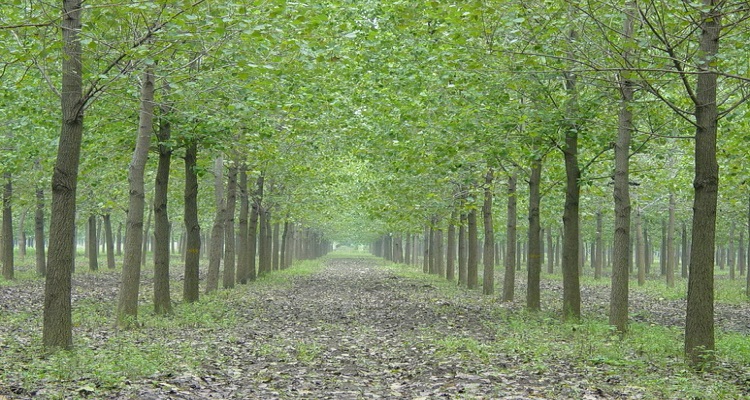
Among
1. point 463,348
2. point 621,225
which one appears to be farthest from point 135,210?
point 621,225

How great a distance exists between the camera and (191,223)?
63.6 ft

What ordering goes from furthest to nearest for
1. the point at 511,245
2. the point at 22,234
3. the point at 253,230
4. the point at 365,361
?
the point at 22,234 → the point at 253,230 → the point at 511,245 → the point at 365,361

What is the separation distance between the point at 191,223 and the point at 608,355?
12.5 metres

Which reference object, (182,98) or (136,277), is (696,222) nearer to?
A: (182,98)

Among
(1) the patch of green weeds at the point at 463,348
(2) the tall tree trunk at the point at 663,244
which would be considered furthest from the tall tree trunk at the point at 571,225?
(2) the tall tree trunk at the point at 663,244

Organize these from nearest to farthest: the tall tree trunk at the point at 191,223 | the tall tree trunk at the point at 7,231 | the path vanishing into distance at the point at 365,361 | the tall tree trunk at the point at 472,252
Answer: the path vanishing into distance at the point at 365,361, the tall tree trunk at the point at 191,223, the tall tree trunk at the point at 7,231, the tall tree trunk at the point at 472,252

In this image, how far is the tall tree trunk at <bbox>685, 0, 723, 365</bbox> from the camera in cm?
1027

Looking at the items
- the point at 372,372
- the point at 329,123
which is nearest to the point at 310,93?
the point at 329,123

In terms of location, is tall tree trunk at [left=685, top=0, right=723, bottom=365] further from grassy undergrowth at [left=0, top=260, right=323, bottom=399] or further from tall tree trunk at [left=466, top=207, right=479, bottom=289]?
tall tree trunk at [left=466, top=207, right=479, bottom=289]

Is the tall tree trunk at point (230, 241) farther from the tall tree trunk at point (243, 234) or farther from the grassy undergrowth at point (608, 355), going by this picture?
the grassy undergrowth at point (608, 355)

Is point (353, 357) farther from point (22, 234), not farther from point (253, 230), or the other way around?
point (22, 234)

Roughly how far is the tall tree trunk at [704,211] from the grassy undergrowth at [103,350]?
6.64 metres

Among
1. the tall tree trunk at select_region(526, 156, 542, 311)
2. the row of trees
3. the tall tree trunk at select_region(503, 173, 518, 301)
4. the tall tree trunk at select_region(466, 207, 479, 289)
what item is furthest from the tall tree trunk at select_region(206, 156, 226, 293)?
the tall tree trunk at select_region(466, 207, 479, 289)

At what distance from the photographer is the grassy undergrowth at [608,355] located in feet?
30.0
